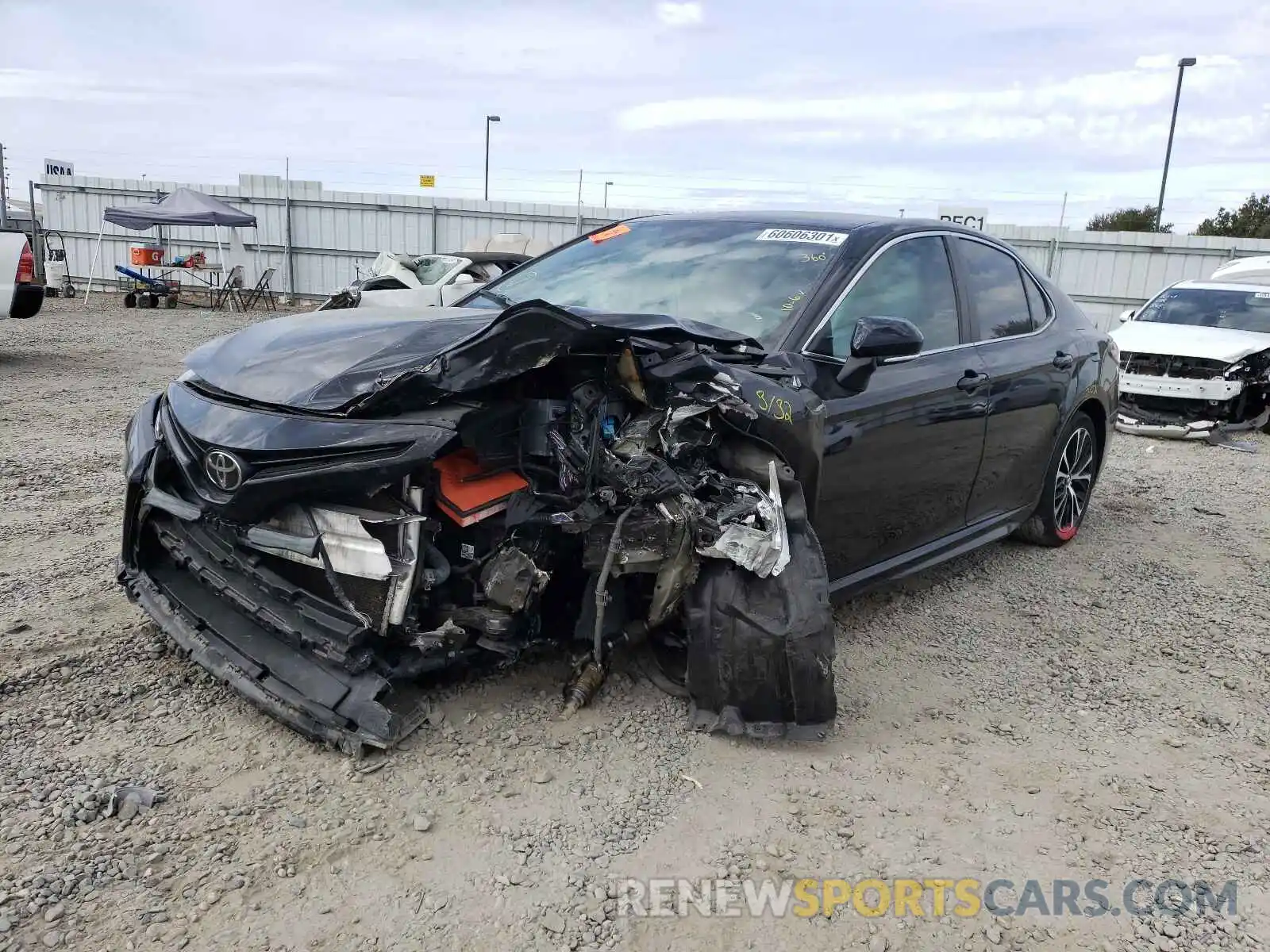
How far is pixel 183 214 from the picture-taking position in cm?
1770

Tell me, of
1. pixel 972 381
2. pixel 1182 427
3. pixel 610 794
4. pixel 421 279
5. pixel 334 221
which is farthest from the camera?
pixel 334 221

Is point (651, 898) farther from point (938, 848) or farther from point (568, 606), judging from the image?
point (568, 606)

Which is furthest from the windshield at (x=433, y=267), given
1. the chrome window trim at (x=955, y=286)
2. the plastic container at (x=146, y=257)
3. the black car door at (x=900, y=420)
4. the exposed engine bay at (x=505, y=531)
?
the exposed engine bay at (x=505, y=531)

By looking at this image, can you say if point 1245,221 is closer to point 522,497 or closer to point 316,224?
point 316,224

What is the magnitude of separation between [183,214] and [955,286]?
17.1m

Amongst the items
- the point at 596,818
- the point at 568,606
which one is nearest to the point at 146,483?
the point at 568,606

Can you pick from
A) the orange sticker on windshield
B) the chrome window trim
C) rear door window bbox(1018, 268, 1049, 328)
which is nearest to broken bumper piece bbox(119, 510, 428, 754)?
the chrome window trim

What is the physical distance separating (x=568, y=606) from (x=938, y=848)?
1275 millimetres

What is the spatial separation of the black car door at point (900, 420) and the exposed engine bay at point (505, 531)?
0.38m

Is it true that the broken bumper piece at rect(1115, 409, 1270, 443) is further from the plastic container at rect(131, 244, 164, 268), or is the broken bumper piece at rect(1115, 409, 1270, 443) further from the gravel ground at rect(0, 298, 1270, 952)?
the plastic container at rect(131, 244, 164, 268)

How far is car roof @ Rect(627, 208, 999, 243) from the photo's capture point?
3.92m

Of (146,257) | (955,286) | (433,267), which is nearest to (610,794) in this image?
(955,286)

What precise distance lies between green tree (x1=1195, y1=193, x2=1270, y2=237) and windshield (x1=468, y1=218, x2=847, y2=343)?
132 ft

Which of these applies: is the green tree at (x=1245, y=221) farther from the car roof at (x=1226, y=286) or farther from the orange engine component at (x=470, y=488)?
the orange engine component at (x=470, y=488)
